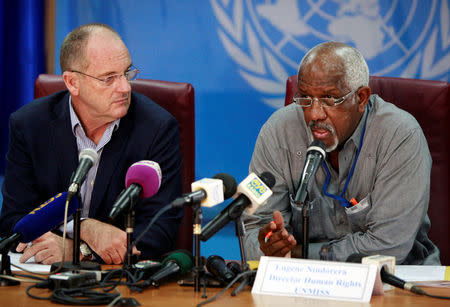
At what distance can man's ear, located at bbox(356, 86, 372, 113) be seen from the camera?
254 cm

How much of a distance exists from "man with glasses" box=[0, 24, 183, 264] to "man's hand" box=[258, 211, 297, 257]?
1.75 feet

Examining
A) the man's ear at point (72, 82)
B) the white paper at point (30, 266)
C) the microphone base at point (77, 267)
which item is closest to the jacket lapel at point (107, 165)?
the man's ear at point (72, 82)

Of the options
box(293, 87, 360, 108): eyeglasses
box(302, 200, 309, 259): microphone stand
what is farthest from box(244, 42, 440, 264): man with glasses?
box(302, 200, 309, 259): microphone stand

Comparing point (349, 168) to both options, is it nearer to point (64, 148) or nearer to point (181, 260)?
point (181, 260)

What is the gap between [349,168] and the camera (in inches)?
103

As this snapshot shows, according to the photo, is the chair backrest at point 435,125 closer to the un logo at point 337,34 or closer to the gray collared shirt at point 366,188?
the gray collared shirt at point 366,188

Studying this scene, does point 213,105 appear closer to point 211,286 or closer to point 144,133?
point 144,133

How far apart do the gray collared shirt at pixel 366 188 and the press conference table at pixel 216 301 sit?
678mm

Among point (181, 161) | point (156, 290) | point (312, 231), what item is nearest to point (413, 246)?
point (312, 231)

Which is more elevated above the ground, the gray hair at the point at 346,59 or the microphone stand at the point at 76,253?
the gray hair at the point at 346,59

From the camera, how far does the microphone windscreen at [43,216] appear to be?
1.82 m

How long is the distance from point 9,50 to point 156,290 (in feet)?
9.58

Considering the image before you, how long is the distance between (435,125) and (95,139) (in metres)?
1.56

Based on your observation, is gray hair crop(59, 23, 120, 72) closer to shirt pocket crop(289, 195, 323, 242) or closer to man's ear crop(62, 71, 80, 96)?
Result: man's ear crop(62, 71, 80, 96)
